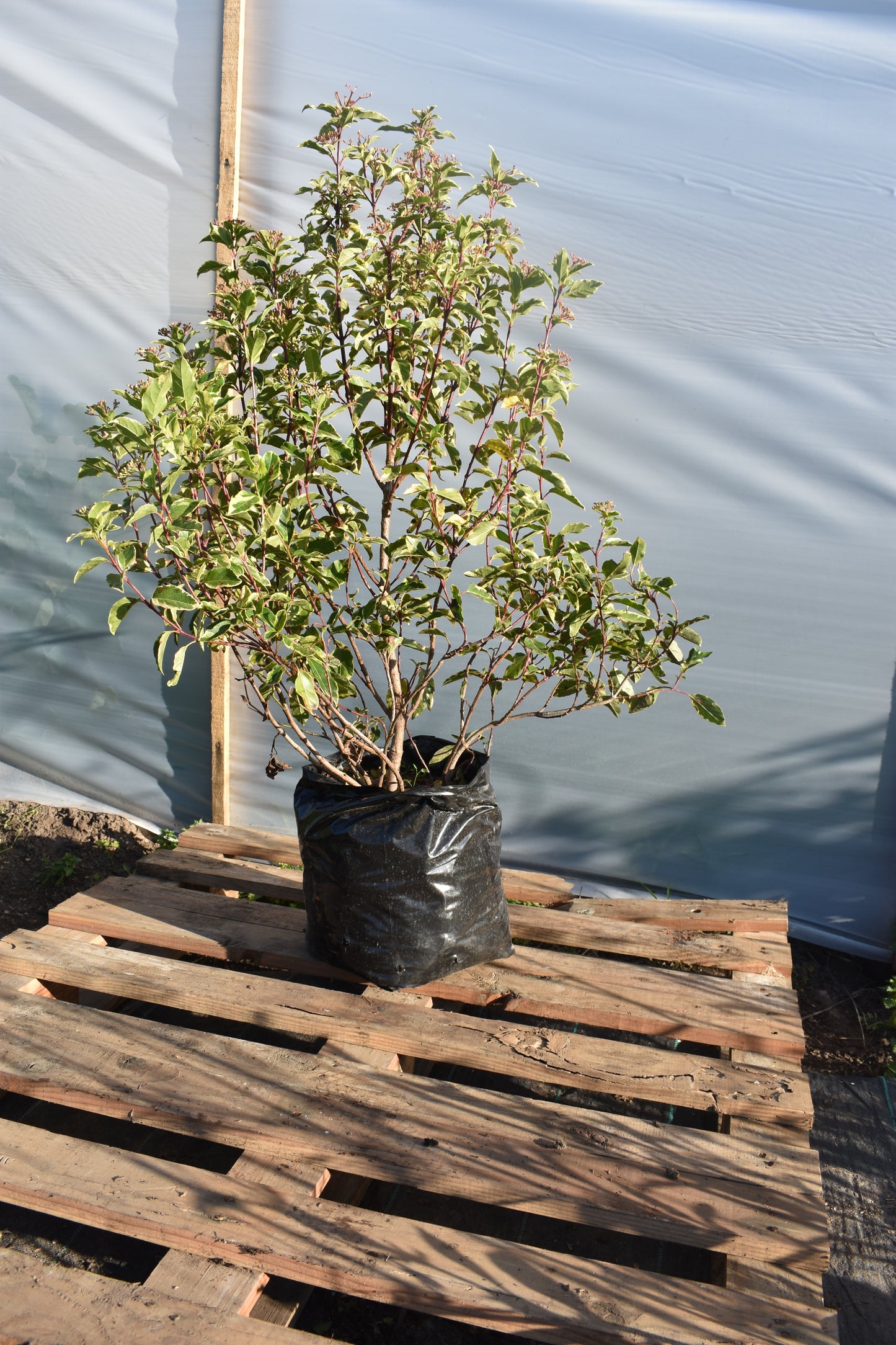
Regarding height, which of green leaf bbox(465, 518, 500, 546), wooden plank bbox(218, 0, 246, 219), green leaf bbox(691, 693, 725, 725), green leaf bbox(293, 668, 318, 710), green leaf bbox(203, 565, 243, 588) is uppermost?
wooden plank bbox(218, 0, 246, 219)

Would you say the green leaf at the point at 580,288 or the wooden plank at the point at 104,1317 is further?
the green leaf at the point at 580,288

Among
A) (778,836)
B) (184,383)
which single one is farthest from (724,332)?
(184,383)

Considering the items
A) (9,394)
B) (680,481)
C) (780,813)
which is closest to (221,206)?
(9,394)

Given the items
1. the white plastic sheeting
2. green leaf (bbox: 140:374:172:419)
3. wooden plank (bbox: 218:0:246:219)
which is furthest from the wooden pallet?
wooden plank (bbox: 218:0:246:219)

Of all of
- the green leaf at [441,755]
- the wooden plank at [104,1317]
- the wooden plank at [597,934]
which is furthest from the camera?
the wooden plank at [597,934]

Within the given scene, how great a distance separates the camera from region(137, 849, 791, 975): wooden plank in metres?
2.17

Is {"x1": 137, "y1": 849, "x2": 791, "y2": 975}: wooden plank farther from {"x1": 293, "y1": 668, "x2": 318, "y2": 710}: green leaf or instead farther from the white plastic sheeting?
{"x1": 293, "y1": 668, "x2": 318, "y2": 710}: green leaf

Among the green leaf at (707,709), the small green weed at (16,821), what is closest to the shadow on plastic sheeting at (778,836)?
the green leaf at (707,709)

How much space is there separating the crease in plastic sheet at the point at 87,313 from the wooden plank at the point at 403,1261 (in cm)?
181

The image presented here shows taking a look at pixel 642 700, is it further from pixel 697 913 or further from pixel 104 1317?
pixel 104 1317

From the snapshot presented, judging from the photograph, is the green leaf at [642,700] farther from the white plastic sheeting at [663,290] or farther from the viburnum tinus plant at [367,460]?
the white plastic sheeting at [663,290]

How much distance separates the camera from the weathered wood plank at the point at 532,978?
1879 millimetres

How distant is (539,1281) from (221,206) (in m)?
2.66

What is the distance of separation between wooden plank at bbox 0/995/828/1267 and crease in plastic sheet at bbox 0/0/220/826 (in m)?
1.50
